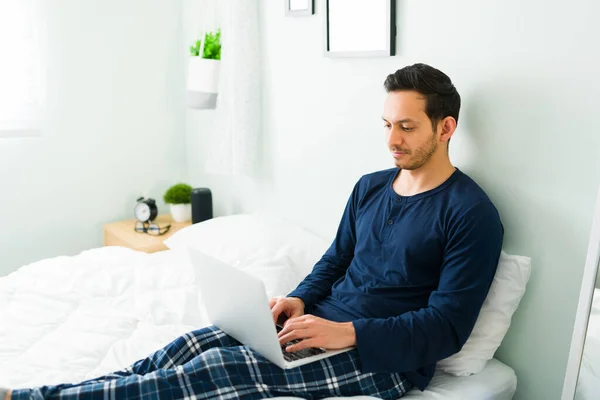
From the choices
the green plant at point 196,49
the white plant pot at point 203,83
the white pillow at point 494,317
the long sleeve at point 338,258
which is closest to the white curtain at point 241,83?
the white plant pot at point 203,83

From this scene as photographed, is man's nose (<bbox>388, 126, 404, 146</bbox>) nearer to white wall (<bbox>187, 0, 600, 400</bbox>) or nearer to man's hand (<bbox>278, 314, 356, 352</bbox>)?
white wall (<bbox>187, 0, 600, 400</bbox>)

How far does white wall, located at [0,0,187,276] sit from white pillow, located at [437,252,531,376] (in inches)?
77.0

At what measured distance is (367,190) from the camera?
5.54 feet

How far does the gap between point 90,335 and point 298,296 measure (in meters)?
0.56

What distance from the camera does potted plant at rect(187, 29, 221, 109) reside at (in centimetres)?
249

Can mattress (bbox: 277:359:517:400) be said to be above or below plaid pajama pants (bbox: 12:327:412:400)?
below

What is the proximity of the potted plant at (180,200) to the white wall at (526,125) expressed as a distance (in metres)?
1.07

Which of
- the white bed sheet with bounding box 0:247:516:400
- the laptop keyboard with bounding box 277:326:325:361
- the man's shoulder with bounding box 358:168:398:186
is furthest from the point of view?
the man's shoulder with bounding box 358:168:398:186

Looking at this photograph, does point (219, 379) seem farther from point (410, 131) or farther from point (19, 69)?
point (19, 69)

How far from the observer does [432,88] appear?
1.47 metres

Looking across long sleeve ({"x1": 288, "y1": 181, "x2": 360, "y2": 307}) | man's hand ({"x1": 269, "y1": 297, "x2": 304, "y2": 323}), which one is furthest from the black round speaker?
man's hand ({"x1": 269, "y1": 297, "x2": 304, "y2": 323})

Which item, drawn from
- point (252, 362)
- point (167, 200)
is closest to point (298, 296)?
point (252, 362)

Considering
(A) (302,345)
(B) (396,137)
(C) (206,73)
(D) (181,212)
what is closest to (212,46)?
(C) (206,73)

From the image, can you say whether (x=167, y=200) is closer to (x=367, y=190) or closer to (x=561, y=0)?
(x=367, y=190)
